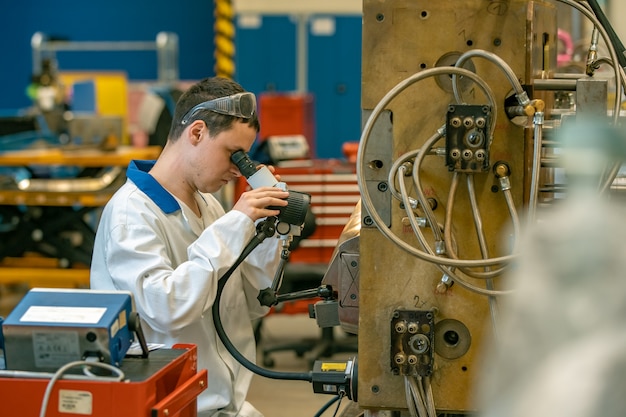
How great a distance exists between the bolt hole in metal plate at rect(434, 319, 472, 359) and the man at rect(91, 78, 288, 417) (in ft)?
1.46

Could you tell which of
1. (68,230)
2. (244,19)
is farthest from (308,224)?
(244,19)

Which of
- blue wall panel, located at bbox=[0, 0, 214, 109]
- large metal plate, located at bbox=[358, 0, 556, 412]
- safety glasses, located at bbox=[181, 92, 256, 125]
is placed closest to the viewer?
large metal plate, located at bbox=[358, 0, 556, 412]

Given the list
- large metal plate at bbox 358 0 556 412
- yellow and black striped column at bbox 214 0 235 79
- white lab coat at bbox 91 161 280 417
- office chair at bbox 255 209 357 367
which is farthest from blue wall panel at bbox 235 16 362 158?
large metal plate at bbox 358 0 556 412

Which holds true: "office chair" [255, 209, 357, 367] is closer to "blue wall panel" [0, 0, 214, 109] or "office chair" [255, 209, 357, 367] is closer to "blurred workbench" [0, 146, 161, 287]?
"blurred workbench" [0, 146, 161, 287]

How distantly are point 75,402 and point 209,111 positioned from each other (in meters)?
0.79

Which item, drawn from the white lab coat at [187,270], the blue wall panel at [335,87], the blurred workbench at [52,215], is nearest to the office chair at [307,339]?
the blurred workbench at [52,215]

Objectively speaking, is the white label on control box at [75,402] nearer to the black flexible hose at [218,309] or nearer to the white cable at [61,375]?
the white cable at [61,375]

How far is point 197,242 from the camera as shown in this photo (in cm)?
182

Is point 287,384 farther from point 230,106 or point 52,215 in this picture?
point 230,106

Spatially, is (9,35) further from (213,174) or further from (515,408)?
(515,408)

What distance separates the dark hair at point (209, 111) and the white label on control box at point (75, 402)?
0.76 meters

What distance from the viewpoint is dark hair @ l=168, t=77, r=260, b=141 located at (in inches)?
77.4

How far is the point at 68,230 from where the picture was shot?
533 cm

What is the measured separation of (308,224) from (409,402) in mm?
831
